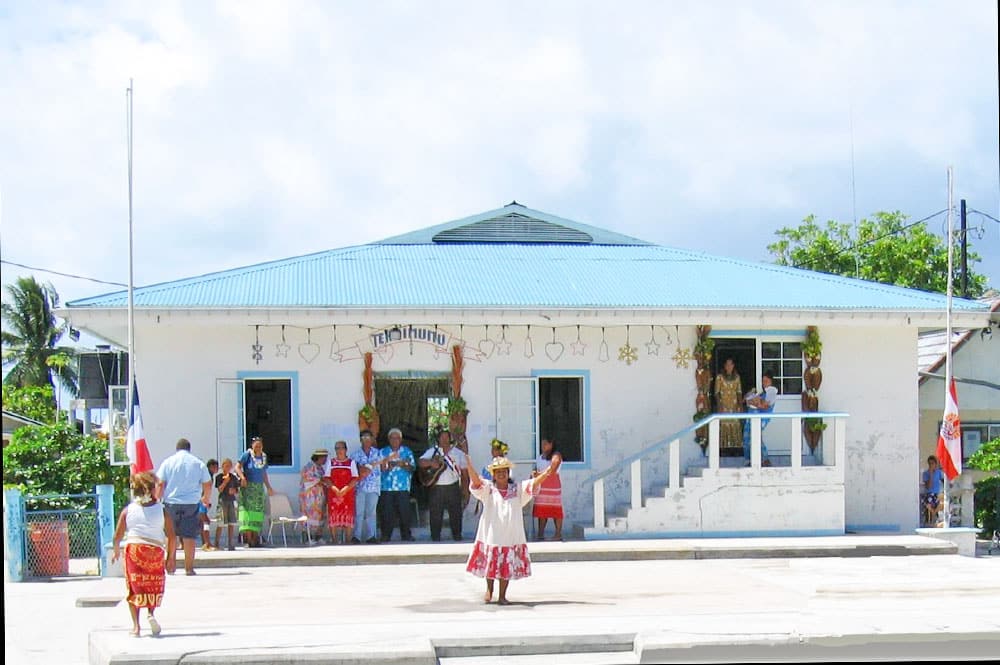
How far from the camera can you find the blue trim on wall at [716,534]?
56.1 ft

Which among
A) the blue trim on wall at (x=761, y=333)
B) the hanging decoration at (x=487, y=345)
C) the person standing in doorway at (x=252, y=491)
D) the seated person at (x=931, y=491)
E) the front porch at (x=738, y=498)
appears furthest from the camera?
the seated person at (x=931, y=491)

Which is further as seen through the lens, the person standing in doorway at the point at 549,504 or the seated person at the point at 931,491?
the seated person at the point at 931,491

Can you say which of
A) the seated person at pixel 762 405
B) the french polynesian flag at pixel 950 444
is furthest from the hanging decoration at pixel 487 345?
the french polynesian flag at pixel 950 444

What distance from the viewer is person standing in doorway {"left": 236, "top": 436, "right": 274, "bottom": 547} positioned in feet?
53.9

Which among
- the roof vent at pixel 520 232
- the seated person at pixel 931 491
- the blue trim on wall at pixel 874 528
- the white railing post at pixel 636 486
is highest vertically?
the roof vent at pixel 520 232

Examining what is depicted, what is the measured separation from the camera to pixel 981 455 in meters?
17.8

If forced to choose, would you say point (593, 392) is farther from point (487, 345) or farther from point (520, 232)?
point (520, 232)

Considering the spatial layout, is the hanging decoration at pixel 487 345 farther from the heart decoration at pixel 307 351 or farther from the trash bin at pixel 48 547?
the trash bin at pixel 48 547

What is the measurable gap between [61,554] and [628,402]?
8.04m

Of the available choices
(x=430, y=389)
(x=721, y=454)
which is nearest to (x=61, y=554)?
(x=430, y=389)

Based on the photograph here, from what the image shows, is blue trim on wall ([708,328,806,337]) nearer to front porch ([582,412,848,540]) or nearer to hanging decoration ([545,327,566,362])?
front porch ([582,412,848,540])

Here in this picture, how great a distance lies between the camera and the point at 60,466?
54.4ft

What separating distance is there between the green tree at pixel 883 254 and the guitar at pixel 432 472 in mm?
24507

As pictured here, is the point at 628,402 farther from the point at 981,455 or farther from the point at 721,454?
the point at 981,455
